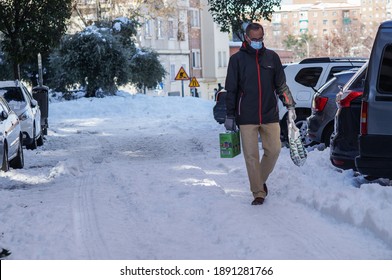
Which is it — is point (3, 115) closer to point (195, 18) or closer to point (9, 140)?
point (9, 140)

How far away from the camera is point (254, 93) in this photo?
30.0 feet

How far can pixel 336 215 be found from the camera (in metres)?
8.47

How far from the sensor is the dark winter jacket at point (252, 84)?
30.0ft

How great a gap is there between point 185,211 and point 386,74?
8.55ft

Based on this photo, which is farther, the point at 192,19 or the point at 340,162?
the point at 192,19

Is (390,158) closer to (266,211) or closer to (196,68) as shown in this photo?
(266,211)

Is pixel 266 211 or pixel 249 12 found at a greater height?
pixel 249 12

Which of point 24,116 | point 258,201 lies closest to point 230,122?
point 258,201

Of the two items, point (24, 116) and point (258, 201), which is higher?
point (24, 116)

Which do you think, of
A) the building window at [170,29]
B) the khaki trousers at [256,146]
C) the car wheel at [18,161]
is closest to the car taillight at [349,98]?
the khaki trousers at [256,146]

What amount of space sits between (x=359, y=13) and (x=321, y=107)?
490 feet

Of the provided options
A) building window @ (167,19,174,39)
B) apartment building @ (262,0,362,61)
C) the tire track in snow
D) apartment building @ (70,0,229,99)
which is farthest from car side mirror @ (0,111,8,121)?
apartment building @ (262,0,362,61)

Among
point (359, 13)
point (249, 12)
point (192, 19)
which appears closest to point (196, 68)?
point (192, 19)

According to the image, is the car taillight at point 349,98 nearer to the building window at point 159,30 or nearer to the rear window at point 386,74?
the rear window at point 386,74
